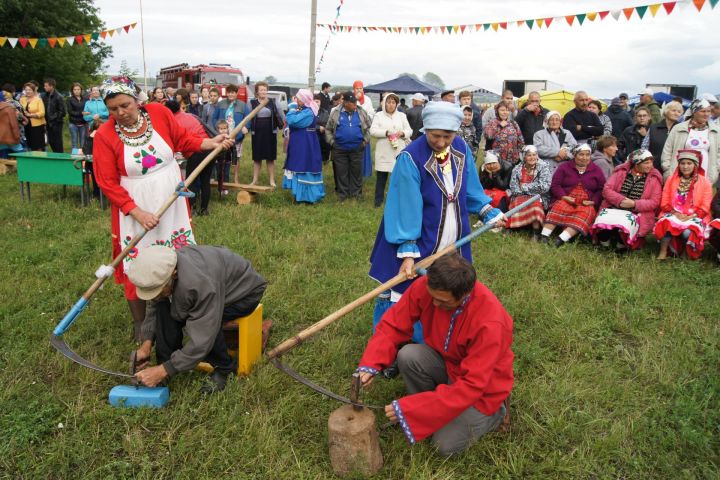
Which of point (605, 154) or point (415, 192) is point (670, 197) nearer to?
point (605, 154)

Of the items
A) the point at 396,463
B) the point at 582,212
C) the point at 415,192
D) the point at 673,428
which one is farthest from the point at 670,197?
the point at 396,463

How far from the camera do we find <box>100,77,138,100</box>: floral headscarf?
136 inches

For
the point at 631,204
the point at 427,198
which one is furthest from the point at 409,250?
the point at 631,204

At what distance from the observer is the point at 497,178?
26.4ft

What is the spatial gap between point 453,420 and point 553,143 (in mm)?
5640

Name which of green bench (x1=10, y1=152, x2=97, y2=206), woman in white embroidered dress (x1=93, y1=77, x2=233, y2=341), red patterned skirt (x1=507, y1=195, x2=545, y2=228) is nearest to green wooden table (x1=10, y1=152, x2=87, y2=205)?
green bench (x1=10, y1=152, x2=97, y2=206)

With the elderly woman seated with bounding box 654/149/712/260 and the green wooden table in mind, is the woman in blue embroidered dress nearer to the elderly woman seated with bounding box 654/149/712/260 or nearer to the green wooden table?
the elderly woman seated with bounding box 654/149/712/260

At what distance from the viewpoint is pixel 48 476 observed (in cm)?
286

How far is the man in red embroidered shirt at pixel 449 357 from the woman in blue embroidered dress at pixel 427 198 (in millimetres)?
368

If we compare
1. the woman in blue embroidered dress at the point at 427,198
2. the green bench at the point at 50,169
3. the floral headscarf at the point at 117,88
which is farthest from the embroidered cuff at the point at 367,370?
the green bench at the point at 50,169

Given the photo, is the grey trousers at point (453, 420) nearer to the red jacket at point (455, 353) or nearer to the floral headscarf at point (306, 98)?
the red jacket at point (455, 353)

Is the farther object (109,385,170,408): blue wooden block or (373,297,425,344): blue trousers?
(373,297,425,344): blue trousers

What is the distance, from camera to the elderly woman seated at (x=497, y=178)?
7.85 m

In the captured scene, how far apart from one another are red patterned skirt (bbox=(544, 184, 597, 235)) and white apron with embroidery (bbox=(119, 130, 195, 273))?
482 centimetres
